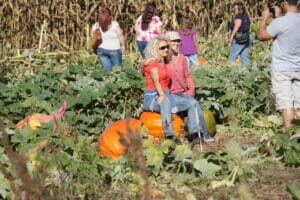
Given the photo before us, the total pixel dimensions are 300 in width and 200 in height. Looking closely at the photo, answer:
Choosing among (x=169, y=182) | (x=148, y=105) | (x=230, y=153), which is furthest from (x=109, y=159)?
(x=148, y=105)

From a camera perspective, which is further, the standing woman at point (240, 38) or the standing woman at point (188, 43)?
the standing woman at point (240, 38)

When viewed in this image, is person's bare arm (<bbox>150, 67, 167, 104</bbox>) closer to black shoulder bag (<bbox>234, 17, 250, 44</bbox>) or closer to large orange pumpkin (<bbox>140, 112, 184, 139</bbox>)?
large orange pumpkin (<bbox>140, 112, 184, 139</bbox>)

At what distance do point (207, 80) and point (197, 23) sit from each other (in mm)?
10235

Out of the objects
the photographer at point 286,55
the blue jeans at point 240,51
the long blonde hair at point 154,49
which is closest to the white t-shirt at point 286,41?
the photographer at point 286,55

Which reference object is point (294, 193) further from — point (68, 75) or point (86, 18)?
point (86, 18)

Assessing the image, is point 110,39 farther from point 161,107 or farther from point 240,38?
point 161,107

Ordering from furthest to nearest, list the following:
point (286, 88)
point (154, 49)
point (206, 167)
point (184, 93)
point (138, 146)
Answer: point (184, 93) → point (154, 49) → point (286, 88) → point (206, 167) → point (138, 146)

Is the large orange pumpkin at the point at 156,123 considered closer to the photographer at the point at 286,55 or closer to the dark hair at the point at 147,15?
the photographer at the point at 286,55

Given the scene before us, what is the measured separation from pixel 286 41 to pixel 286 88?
0.47m

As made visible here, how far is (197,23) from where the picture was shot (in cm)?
1783

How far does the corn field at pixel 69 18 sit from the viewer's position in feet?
54.4

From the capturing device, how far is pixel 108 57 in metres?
11.1

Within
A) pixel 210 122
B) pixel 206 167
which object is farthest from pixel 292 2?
pixel 206 167

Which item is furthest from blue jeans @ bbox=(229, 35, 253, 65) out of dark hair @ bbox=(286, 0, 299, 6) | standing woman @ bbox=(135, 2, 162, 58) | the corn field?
dark hair @ bbox=(286, 0, 299, 6)
